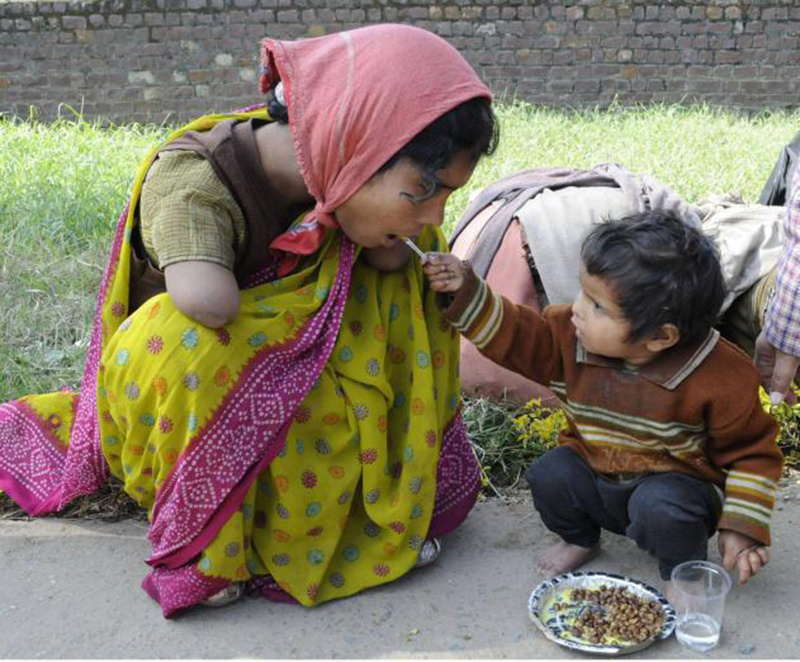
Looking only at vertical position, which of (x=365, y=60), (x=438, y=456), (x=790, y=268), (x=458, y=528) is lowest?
(x=458, y=528)

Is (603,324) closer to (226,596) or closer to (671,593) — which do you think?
(671,593)

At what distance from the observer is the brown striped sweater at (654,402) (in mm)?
2326

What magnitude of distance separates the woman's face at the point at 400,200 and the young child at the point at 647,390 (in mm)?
222

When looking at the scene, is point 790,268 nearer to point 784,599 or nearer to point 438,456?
point 784,599

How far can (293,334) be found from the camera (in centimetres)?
239

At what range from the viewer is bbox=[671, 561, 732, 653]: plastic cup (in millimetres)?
2287

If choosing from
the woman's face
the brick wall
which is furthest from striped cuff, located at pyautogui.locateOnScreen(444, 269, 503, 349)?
the brick wall

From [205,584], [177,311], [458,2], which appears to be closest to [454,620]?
[205,584]

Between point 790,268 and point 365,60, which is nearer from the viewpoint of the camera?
point 365,60

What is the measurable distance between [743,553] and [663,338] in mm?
508

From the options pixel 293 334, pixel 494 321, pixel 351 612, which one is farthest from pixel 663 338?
pixel 351 612

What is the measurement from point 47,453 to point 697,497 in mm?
1747

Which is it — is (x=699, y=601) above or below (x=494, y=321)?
below

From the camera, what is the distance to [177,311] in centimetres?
228
